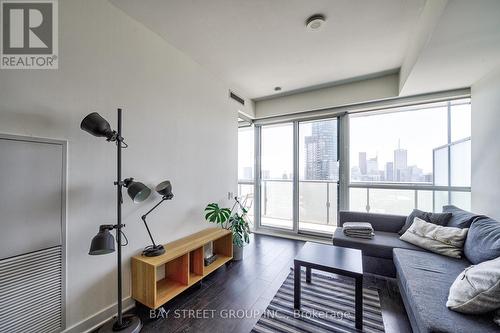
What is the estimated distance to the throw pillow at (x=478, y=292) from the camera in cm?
121

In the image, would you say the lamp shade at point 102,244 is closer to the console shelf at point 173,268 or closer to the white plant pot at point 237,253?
the console shelf at point 173,268

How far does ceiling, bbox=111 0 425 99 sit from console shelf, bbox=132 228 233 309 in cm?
236

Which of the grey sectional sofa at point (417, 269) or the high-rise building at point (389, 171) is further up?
the high-rise building at point (389, 171)

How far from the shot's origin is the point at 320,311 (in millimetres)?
1932

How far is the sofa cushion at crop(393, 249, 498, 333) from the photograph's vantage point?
3.89 ft

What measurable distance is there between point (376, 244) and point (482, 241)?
896mm

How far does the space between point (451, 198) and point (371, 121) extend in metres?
1.63

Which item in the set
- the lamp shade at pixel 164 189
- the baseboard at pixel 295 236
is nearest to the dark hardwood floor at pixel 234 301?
the baseboard at pixel 295 236

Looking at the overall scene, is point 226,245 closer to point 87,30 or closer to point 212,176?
point 212,176

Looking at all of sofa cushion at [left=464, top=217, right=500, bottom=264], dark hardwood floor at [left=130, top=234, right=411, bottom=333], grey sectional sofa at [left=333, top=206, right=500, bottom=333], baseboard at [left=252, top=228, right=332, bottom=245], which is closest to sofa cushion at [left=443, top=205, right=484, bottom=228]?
grey sectional sofa at [left=333, top=206, right=500, bottom=333]

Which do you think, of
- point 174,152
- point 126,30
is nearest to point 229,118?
point 174,152

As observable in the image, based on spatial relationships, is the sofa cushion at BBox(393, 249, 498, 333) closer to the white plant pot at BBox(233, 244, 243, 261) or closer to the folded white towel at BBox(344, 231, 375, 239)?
the folded white towel at BBox(344, 231, 375, 239)

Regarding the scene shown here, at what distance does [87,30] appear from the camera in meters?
1.70

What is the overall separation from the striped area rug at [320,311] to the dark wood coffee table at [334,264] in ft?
0.39
